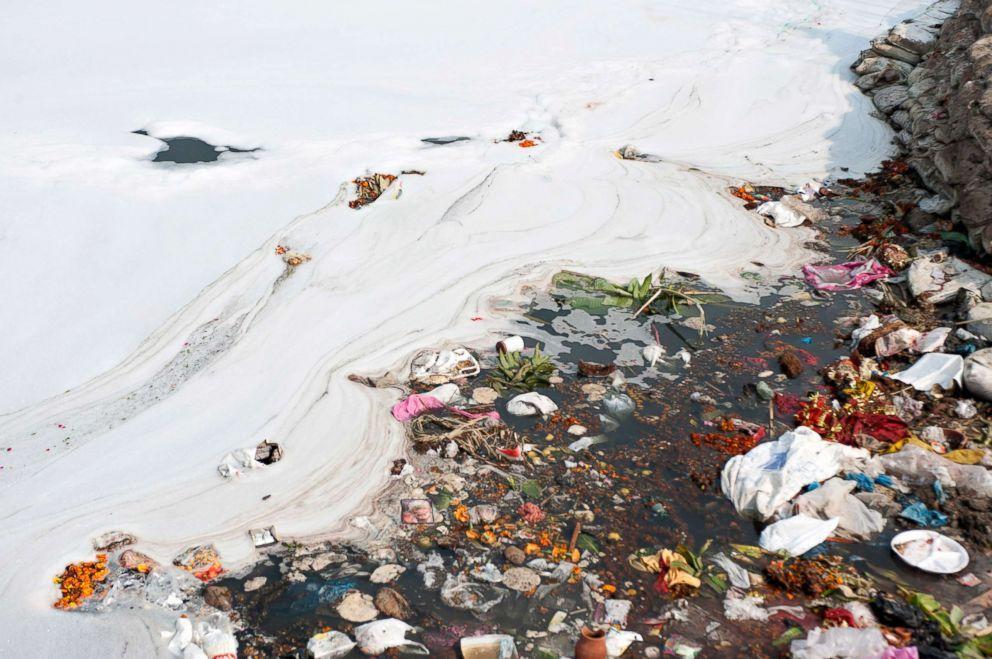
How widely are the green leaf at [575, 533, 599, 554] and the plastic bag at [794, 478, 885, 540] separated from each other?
1098 millimetres

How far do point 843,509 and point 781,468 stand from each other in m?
0.36

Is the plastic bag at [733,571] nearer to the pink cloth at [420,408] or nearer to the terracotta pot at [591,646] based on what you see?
the terracotta pot at [591,646]

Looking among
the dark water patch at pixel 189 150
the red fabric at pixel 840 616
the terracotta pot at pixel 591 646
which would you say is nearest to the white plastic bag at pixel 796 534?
the red fabric at pixel 840 616

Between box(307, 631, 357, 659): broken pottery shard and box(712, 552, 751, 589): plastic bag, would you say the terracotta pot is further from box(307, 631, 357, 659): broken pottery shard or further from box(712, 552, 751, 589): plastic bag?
box(307, 631, 357, 659): broken pottery shard

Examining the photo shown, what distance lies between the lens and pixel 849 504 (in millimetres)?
3789

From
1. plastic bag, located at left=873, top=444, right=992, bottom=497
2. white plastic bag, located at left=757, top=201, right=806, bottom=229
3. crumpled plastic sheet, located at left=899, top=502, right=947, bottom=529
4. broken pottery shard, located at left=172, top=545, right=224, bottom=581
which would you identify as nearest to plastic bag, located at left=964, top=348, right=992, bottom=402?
plastic bag, located at left=873, top=444, right=992, bottom=497

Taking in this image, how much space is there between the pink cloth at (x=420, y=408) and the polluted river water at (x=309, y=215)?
0.33 feet

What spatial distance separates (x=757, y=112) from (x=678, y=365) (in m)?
5.17

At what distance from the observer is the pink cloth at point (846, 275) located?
5.86 metres

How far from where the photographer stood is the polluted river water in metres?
4.05

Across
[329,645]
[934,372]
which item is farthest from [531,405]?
[934,372]

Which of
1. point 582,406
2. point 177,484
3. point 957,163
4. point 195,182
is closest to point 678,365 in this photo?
point 582,406

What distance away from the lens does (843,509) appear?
12.4 feet

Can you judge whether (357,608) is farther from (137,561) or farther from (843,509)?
(843,509)
